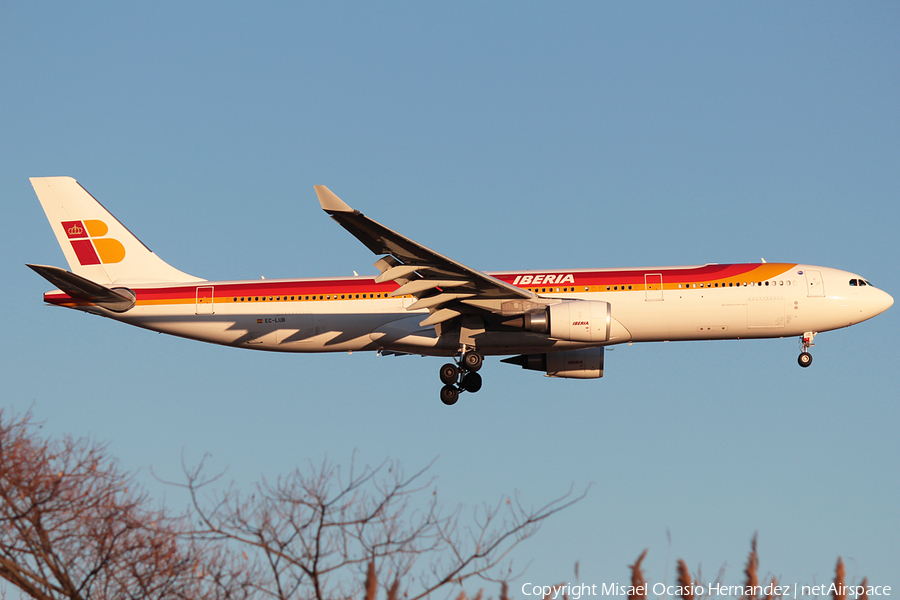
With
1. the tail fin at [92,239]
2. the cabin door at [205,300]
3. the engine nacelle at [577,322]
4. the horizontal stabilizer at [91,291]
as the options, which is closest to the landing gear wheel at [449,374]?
the engine nacelle at [577,322]

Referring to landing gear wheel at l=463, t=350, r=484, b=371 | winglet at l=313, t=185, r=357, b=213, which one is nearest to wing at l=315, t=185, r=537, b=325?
winglet at l=313, t=185, r=357, b=213

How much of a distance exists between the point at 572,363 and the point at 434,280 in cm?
800

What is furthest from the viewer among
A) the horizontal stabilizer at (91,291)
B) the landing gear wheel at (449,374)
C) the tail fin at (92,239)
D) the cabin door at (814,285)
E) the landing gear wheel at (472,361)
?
the tail fin at (92,239)

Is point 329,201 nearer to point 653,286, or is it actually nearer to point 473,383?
point 473,383

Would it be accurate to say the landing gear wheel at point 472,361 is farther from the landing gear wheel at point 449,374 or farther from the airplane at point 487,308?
the landing gear wheel at point 449,374

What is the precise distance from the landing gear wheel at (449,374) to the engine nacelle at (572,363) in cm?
367

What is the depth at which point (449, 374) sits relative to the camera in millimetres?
34656

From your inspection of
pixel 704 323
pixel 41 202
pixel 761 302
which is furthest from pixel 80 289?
pixel 761 302

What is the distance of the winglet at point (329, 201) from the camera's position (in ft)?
84.8

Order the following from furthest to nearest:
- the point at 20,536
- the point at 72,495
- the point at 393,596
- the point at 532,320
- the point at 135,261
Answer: the point at 135,261 → the point at 532,320 → the point at 72,495 → the point at 20,536 → the point at 393,596

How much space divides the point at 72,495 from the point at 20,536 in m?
1.24

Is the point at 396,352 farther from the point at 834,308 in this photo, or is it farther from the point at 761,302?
the point at 834,308

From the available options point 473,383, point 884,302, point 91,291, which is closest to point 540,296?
Result: point 473,383

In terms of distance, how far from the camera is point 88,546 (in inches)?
632
